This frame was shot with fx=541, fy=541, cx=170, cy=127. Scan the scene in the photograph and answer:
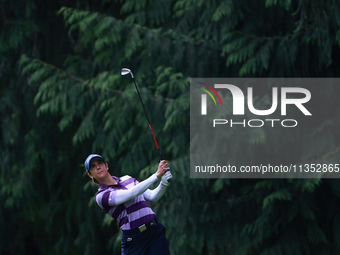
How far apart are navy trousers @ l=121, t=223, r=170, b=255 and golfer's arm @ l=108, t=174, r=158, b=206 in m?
0.28

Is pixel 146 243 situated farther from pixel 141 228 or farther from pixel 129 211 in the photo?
pixel 129 211

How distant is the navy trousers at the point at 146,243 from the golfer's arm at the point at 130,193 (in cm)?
28

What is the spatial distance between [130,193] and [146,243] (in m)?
0.40

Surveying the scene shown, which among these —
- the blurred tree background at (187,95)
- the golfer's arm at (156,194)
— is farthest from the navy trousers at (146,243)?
the blurred tree background at (187,95)

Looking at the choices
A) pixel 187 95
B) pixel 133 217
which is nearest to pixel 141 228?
pixel 133 217

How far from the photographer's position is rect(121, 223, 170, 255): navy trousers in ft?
11.3

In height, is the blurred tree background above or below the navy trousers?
above

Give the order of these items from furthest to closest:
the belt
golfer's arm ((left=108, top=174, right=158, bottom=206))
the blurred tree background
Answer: the blurred tree background
the belt
golfer's arm ((left=108, top=174, right=158, bottom=206))

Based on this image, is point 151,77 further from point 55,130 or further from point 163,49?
point 55,130

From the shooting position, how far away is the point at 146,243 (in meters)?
3.47

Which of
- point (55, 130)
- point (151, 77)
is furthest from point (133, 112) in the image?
point (55, 130)

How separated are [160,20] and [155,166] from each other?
2221 millimetres

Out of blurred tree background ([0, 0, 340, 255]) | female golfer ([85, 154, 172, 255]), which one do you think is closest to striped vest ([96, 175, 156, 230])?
female golfer ([85, 154, 172, 255])

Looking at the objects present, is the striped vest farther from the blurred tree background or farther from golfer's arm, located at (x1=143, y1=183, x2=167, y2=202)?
the blurred tree background
